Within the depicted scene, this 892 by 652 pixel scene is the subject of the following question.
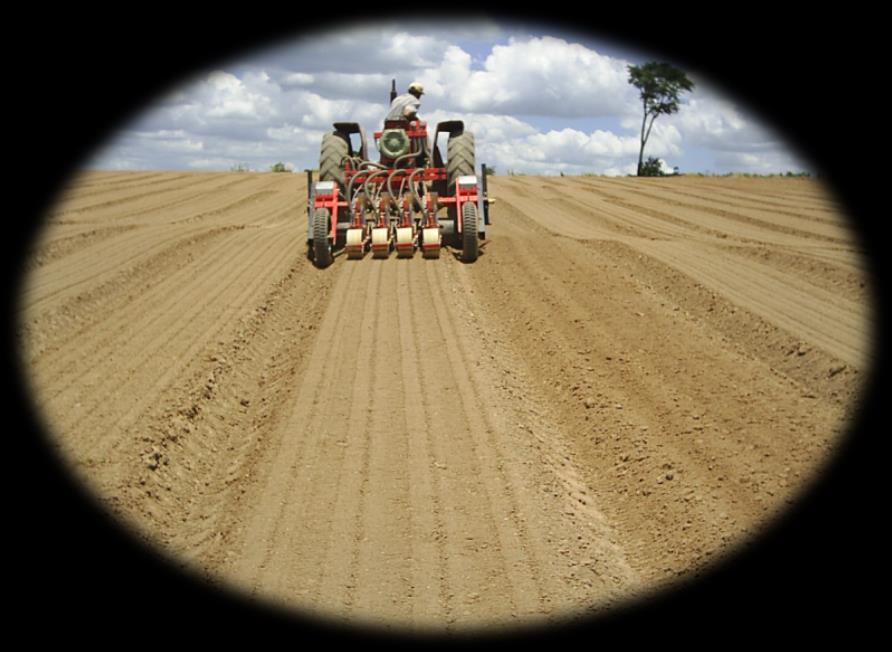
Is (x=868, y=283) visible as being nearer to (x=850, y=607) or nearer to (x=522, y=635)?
(x=850, y=607)

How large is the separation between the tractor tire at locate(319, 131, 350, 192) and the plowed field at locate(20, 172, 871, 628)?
169 centimetres

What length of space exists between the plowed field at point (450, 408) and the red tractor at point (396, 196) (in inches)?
22.3

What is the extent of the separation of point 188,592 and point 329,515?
3.96ft

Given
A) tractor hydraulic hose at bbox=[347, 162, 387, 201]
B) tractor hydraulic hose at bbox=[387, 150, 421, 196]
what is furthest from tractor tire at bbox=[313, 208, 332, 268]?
tractor hydraulic hose at bbox=[387, 150, 421, 196]

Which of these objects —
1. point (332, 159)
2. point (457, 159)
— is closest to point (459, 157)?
point (457, 159)

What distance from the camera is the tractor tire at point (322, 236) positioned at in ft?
46.7

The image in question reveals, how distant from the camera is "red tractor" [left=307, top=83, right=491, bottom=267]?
14656 millimetres

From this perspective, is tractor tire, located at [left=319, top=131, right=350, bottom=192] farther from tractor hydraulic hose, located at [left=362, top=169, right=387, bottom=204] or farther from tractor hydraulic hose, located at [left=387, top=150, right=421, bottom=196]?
tractor hydraulic hose, located at [left=387, top=150, right=421, bottom=196]

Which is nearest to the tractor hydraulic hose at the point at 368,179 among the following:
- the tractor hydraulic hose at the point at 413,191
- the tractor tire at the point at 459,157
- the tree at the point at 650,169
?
the tractor hydraulic hose at the point at 413,191

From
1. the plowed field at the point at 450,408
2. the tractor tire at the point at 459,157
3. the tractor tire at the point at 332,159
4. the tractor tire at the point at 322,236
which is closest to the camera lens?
the plowed field at the point at 450,408

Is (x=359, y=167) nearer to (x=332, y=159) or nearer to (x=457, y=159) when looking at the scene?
(x=332, y=159)

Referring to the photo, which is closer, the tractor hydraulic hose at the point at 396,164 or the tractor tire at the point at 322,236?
the tractor tire at the point at 322,236

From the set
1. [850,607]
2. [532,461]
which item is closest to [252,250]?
[532,461]

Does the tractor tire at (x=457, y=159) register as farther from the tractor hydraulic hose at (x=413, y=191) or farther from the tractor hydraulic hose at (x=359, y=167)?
the tractor hydraulic hose at (x=359, y=167)
